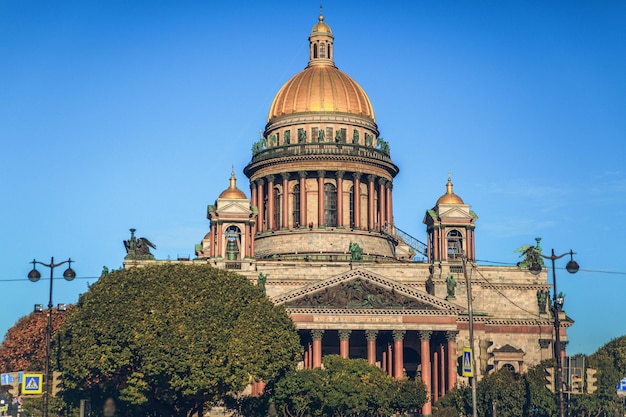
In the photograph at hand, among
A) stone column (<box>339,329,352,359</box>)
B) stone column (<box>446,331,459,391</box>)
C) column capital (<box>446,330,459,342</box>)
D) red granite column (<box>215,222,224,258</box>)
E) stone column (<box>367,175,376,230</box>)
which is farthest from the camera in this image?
stone column (<box>367,175,376,230</box>)

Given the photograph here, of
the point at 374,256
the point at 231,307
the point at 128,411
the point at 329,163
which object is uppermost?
the point at 329,163

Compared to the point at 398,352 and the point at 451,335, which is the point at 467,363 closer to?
the point at 398,352

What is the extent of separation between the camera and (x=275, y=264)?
12481 cm

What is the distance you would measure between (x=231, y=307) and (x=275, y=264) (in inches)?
1370

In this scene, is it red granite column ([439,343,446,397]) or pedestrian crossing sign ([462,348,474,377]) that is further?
red granite column ([439,343,446,397])

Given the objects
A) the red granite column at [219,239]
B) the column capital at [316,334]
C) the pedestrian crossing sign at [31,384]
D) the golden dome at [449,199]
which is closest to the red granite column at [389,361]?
the column capital at [316,334]

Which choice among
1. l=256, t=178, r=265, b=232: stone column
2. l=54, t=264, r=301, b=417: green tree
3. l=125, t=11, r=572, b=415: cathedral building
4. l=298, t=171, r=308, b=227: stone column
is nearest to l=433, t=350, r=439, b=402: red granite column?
l=125, t=11, r=572, b=415: cathedral building

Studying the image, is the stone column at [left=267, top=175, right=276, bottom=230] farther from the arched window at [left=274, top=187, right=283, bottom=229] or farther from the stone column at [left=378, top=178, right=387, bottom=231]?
→ the stone column at [left=378, top=178, right=387, bottom=231]

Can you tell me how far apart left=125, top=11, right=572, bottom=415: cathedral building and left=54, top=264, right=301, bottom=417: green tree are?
19.6 meters

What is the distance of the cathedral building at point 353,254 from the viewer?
116 meters

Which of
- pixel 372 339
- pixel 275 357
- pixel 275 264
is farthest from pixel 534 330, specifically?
pixel 275 357

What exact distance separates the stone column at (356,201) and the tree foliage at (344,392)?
30632mm

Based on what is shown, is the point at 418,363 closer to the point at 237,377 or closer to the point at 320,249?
the point at 320,249

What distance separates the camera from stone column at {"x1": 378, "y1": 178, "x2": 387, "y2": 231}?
139 meters
